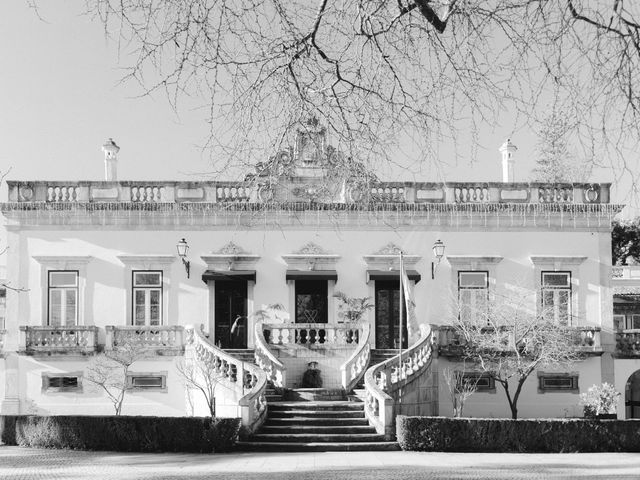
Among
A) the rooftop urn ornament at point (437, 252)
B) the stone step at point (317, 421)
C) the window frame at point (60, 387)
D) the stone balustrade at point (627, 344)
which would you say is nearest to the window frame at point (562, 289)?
the stone balustrade at point (627, 344)

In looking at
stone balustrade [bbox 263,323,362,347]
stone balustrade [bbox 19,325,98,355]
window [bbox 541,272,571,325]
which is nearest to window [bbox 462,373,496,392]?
window [bbox 541,272,571,325]

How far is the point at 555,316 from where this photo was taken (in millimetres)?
27688

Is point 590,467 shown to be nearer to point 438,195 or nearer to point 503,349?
point 503,349

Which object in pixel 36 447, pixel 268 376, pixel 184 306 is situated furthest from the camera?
pixel 184 306

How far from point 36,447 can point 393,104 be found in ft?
47.4

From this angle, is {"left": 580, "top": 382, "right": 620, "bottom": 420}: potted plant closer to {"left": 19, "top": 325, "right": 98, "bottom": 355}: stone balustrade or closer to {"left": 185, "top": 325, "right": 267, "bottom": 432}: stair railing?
{"left": 185, "top": 325, "right": 267, "bottom": 432}: stair railing

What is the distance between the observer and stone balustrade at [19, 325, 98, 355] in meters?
26.8

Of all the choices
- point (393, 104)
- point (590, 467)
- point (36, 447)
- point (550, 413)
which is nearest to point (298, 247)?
point (550, 413)

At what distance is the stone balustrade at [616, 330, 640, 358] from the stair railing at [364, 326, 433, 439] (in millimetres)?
5972

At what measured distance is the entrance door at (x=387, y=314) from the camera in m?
27.9

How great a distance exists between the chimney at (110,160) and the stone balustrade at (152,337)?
521cm

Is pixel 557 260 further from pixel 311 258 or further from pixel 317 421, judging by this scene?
pixel 317 421

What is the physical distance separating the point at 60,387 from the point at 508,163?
14.8 meters

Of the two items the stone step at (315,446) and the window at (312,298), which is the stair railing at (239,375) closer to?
the stone step at (315,446)
